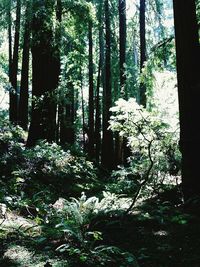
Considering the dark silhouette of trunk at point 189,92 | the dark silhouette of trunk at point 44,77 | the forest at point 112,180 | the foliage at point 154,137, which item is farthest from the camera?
the dark silhouette of trunk at point 44,77

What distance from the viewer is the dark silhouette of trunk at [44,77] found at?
43.4ft

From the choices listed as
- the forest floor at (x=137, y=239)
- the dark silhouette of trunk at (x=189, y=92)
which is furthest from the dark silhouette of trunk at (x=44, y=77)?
the forest floor at (x=137, y=239)

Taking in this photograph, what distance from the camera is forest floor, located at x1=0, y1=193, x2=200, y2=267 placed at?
4.32 metres

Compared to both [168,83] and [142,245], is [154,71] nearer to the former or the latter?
[168,83]

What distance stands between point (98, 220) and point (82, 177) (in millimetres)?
6532

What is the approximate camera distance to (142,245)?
192 inches

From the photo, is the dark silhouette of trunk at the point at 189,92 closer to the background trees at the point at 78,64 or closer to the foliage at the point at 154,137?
the background trees at the point at 78,64

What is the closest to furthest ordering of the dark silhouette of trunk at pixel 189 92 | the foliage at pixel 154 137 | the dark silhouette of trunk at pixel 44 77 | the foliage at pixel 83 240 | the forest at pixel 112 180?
the foliage at pixel 83 240 < the forest at pixel 112 180 < the dark silhouette of trunk at pixel 189 92 < the foliage at pixel 154 137 < the dark silhouette of trunk at pixel 44 77

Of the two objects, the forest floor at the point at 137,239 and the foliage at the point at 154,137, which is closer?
the forest floor at the point at 137,239

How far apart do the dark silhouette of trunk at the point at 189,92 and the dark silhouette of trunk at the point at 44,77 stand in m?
7.48

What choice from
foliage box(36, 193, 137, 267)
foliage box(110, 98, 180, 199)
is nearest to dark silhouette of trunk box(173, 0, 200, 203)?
foliage box(110, 98, 180, 199)

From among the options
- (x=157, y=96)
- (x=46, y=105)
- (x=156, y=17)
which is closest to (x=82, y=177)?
(x=46, y=105)

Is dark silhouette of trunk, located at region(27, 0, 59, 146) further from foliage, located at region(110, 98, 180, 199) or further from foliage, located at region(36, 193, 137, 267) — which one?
foliage, located at region(36, 193, 137, 267)

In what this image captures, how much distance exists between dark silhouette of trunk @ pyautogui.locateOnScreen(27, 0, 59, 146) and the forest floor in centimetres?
793
